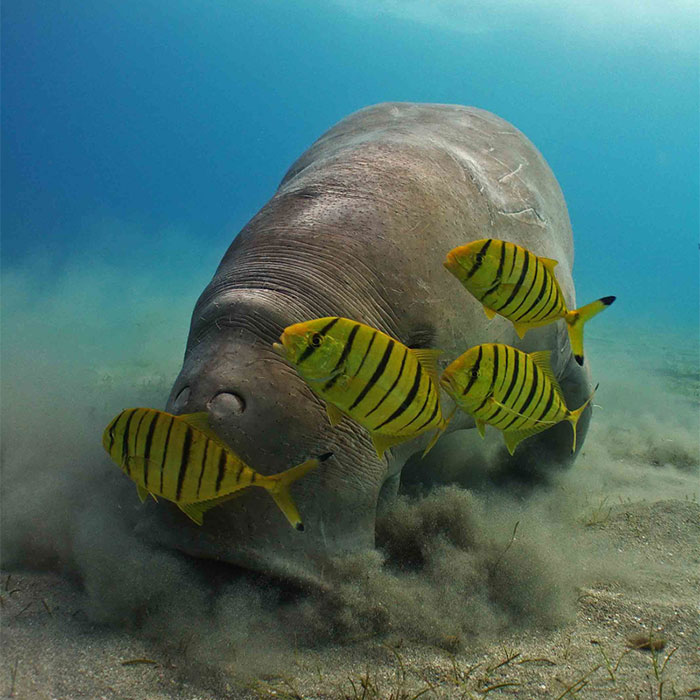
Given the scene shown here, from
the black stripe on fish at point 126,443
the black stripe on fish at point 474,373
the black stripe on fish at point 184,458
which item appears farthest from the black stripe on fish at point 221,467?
the black stripe on fish at point 474,373

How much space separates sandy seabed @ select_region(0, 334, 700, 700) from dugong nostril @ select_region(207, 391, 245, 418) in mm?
796

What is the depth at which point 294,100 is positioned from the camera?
376 feet

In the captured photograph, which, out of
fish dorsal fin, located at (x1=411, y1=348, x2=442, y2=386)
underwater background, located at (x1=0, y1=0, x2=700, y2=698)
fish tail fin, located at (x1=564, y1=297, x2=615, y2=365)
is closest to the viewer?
fish dorsal fin, located at (x1=411, y1=348, x2=442, y2=386)

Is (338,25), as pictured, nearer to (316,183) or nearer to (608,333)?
(608,333)

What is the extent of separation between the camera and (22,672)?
2420mm

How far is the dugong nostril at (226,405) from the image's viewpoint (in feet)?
8.66

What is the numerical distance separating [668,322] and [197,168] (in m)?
102

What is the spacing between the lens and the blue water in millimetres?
71250

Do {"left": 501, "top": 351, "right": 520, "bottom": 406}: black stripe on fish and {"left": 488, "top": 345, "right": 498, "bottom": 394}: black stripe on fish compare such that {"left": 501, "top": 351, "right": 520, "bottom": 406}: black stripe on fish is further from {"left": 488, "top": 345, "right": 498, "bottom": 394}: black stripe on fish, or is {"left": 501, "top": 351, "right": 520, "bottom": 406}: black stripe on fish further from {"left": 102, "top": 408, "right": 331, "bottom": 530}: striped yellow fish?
{"left": 102, "top": 408, "right": 331, "bottom": 530}: striped yellow fish

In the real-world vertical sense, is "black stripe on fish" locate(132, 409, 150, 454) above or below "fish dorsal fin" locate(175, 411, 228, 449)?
below

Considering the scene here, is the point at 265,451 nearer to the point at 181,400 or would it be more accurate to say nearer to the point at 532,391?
the point at 181,400

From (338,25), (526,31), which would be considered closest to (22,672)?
(526,31)

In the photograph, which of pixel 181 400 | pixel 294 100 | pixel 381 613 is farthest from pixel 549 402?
pixel 294 100

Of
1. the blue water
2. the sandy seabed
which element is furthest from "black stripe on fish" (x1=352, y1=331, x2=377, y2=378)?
the blue water
